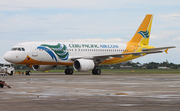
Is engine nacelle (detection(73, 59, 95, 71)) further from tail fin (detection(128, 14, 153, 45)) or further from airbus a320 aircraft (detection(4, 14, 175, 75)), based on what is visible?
tail fin (detection(128, 14, 153, 45))

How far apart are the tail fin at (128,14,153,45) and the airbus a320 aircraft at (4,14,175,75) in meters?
0.81

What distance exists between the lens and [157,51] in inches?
1849

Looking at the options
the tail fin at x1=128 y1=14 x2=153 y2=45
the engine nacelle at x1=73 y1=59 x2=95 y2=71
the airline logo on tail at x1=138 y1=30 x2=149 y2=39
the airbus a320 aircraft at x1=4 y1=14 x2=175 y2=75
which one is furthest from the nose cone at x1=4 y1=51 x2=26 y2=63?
the airline logo on tail at x1=138 y1=30 x2=149 y2=39

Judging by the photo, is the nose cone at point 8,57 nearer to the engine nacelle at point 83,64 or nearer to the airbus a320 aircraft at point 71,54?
the airbus a320 aircraft at point 71,54

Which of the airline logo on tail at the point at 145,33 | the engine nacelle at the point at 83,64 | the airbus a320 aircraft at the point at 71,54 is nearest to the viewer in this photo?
the airbus a320 aircraft at the point at 71,54

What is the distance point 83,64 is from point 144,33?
1702cm

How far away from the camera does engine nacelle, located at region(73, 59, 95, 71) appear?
40875 millimetres

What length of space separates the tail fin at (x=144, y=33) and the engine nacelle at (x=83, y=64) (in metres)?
13.1

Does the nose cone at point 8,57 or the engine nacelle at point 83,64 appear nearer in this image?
the nose cone at point 8,57

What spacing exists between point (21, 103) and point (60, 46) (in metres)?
32.0

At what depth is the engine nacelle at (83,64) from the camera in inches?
1609

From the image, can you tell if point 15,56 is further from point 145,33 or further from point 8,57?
point 145,33

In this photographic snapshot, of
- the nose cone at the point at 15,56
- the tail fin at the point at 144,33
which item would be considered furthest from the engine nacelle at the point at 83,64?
the tail fin at the point at 144,33

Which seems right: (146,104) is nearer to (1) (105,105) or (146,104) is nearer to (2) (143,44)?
(1) (105,105)
